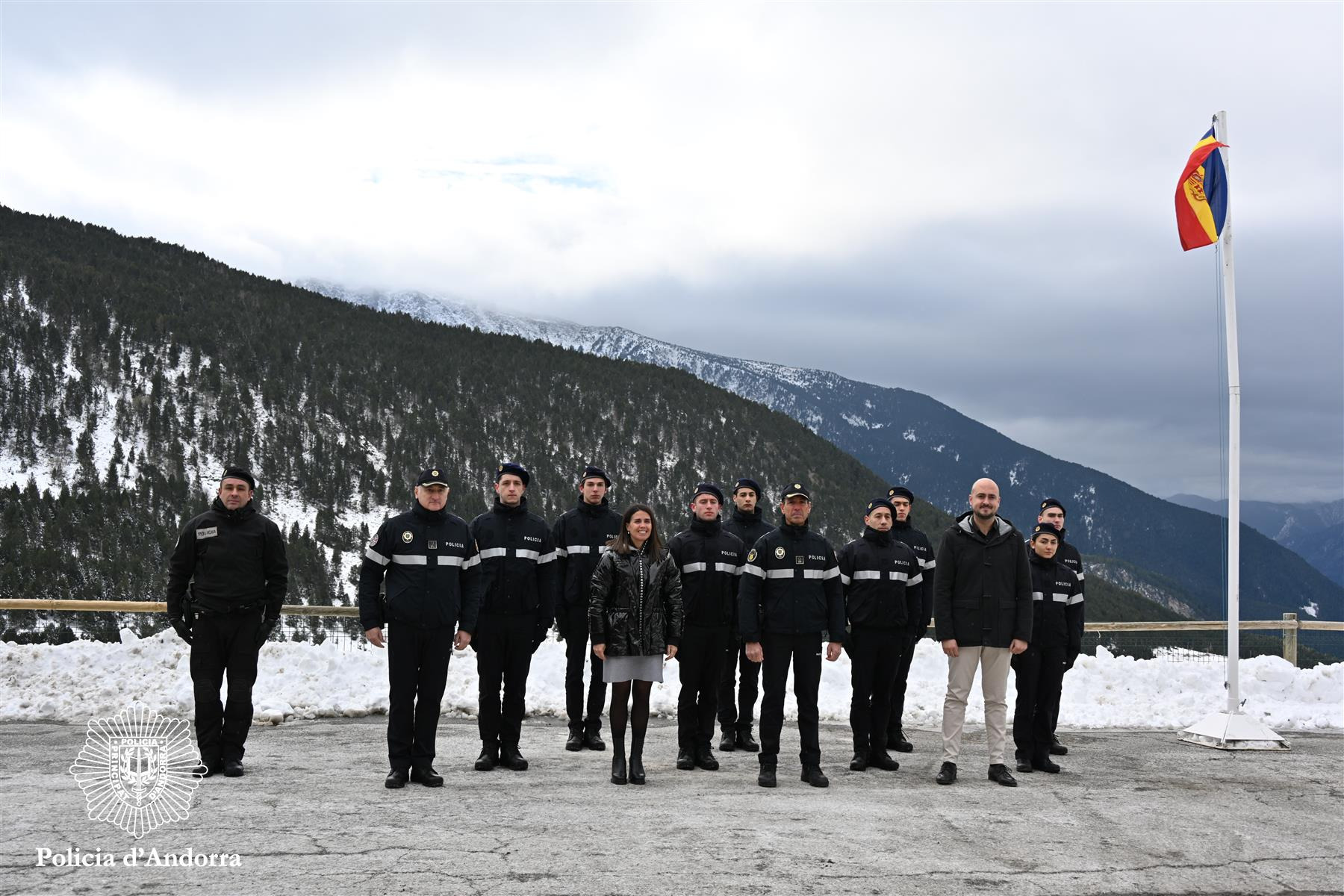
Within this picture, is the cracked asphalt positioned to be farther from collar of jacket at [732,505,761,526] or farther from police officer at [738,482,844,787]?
collar of jacket at [732,505,761,526]

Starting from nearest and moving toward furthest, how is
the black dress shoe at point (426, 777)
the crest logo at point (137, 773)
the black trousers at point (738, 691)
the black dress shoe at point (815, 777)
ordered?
the crest logo at point (137, 773) < the black dress shoe at point (426, 777) < the black dress shoe at point (815, 777) < the black trousers at point (738, 691)

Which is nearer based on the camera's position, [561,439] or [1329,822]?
[1329,822]

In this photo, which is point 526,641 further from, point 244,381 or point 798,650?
point 244,381

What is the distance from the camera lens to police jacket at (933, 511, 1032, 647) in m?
8.10

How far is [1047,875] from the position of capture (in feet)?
17.7

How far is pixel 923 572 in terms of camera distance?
31.7 feet

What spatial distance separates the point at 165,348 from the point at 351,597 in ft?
99.6

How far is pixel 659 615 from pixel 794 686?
119cm

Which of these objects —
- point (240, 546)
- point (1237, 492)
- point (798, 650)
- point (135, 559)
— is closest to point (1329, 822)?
point (798, 650)

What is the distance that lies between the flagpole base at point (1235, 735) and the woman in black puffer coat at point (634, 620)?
5.99 metres

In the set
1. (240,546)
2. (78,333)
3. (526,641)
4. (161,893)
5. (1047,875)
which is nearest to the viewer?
(161,893)

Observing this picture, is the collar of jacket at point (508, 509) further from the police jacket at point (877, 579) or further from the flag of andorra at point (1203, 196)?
the flag of andorra at point (1203, 196)

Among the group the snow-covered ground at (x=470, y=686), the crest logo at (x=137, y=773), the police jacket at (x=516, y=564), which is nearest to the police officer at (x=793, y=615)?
the police jacket at (x=516, y=564)

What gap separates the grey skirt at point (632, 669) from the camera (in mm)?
7609
